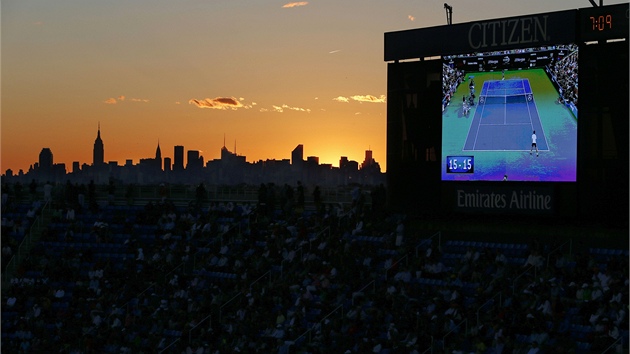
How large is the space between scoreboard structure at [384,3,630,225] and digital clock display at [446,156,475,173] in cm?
2

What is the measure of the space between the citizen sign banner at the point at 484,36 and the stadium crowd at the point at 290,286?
3.61m

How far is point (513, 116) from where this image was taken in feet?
63.8

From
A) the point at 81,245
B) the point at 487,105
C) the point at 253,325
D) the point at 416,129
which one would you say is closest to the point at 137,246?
the point at 81,245

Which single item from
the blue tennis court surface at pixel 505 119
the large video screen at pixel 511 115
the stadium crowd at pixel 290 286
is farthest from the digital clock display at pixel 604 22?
the stadium crowd at pixel 290 286

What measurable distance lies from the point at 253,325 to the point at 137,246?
620cm

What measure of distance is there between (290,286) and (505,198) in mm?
5064

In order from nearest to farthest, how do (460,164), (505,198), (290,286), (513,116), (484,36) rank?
(513,116)
(505,198)
(484,36)
(460,164)
(290,286)

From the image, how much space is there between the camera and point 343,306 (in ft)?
70.1

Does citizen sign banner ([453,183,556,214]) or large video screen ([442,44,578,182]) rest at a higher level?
large video screen ([442,44,578,182])

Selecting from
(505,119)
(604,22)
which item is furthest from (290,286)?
(604,22)

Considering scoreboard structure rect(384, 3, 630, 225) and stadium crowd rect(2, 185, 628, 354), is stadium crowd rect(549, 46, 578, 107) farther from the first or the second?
stadium crowd rect(2, 185, 628, 354)

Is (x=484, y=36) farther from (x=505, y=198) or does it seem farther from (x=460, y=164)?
(x=505, y=198)

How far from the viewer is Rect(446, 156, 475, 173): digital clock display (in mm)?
20203

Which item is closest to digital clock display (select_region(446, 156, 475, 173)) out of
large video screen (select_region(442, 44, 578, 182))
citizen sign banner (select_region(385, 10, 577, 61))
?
large video screen (select_region(442, 44, 578, 182))
